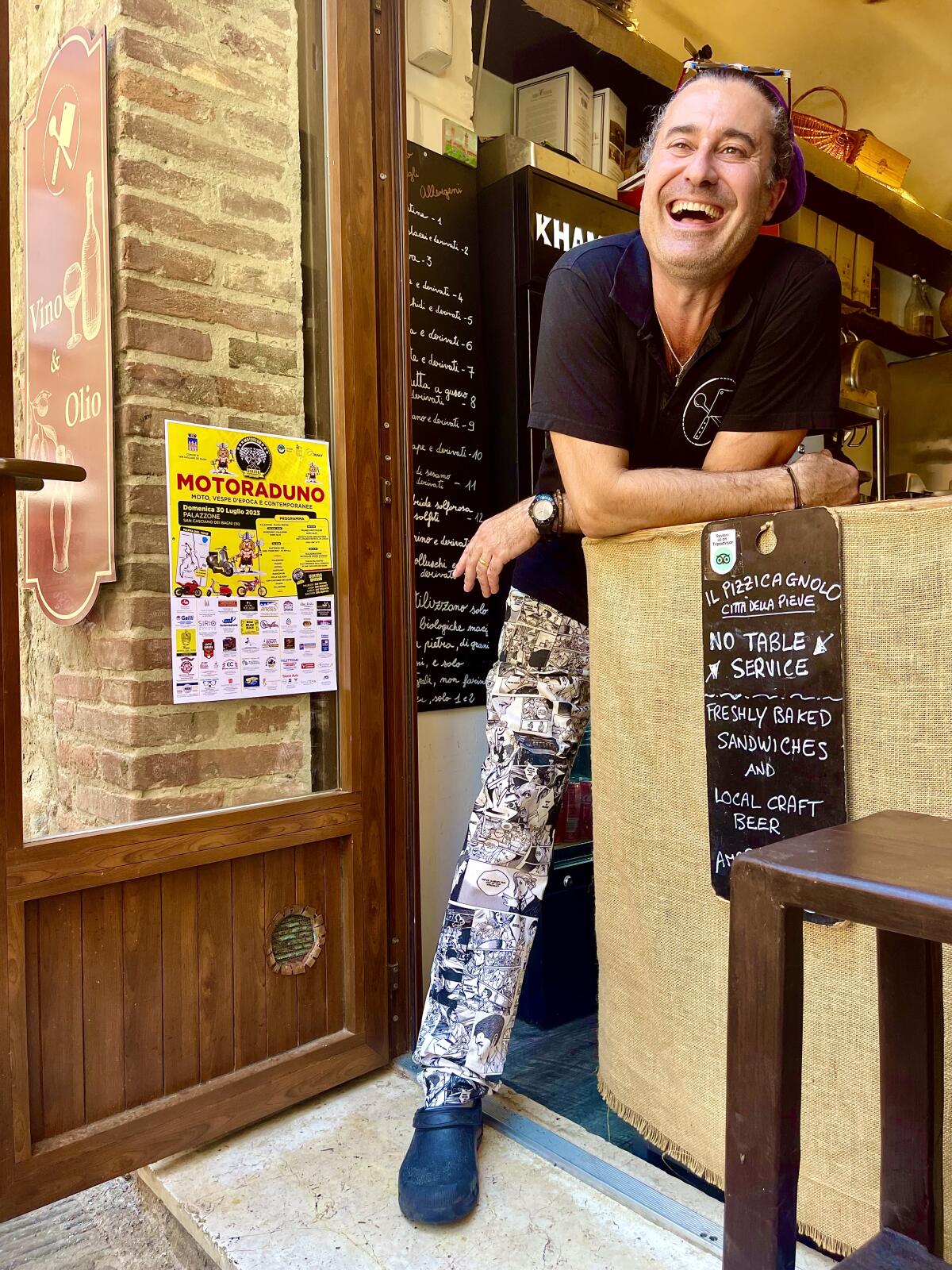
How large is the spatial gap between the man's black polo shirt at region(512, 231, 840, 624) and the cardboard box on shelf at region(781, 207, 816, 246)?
1.98 metres

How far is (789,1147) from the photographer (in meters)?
0.70

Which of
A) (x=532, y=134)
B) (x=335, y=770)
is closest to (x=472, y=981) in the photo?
(x=335, y=770)

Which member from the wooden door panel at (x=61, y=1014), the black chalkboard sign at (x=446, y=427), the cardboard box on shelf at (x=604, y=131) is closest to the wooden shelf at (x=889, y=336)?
the cardboard box on shelf at (x=604, y=131)

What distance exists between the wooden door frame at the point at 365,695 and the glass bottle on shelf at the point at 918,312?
323 centimetres

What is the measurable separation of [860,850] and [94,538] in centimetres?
131

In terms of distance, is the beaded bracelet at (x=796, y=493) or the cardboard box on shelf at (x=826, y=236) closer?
the beaded bracelet at (x=796, y=493)

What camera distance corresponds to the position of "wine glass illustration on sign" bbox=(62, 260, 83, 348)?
1.55 metres

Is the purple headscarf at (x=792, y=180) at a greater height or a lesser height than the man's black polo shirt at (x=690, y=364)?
greater

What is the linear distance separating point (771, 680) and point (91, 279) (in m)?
1.31

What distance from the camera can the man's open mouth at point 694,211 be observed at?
1394 millimetres

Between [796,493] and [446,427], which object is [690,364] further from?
[446,427]

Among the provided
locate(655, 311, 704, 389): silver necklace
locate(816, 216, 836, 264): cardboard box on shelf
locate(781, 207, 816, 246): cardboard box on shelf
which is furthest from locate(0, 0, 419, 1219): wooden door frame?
locate(816, 216, 836, 264): cardboard box on shelf

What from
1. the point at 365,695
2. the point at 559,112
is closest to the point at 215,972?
the point at 365,695

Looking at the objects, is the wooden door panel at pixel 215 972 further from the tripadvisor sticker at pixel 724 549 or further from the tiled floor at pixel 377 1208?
the tripadvisor sticker at pixel 724 549
